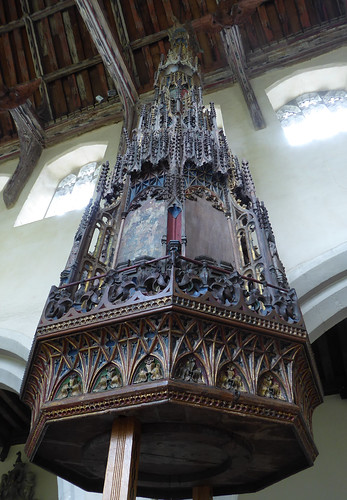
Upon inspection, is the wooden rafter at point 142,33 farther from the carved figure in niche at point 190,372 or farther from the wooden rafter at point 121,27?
the carved figure in niche at point 190,372

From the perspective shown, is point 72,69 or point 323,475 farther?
point 72,69

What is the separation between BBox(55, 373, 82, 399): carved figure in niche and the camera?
3.40m

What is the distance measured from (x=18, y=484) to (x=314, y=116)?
820cm

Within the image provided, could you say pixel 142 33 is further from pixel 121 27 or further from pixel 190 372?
pixel 190 372

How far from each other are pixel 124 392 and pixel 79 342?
605 millimetres

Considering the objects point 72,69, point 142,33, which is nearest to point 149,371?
point 142,33

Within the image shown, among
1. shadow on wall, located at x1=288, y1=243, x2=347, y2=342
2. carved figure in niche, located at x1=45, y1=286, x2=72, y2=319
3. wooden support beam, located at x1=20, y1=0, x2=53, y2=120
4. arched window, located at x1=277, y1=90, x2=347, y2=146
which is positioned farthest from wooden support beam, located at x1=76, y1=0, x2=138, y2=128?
carved figure in niche, located at x1=45, y1=286, x2=72, y2=319

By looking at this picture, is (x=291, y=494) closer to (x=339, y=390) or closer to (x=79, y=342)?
(x=339, y=390)

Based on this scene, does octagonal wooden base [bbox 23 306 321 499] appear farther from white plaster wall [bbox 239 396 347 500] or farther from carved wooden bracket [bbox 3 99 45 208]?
carved wooden bracket [bbox 3 99 45 208]

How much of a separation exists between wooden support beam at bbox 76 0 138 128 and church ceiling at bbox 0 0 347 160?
0.04m

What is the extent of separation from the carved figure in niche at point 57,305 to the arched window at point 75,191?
4.87 metres

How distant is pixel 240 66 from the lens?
8523mm

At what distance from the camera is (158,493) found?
4504mm

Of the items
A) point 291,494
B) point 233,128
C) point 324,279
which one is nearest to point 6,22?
point 233,128
